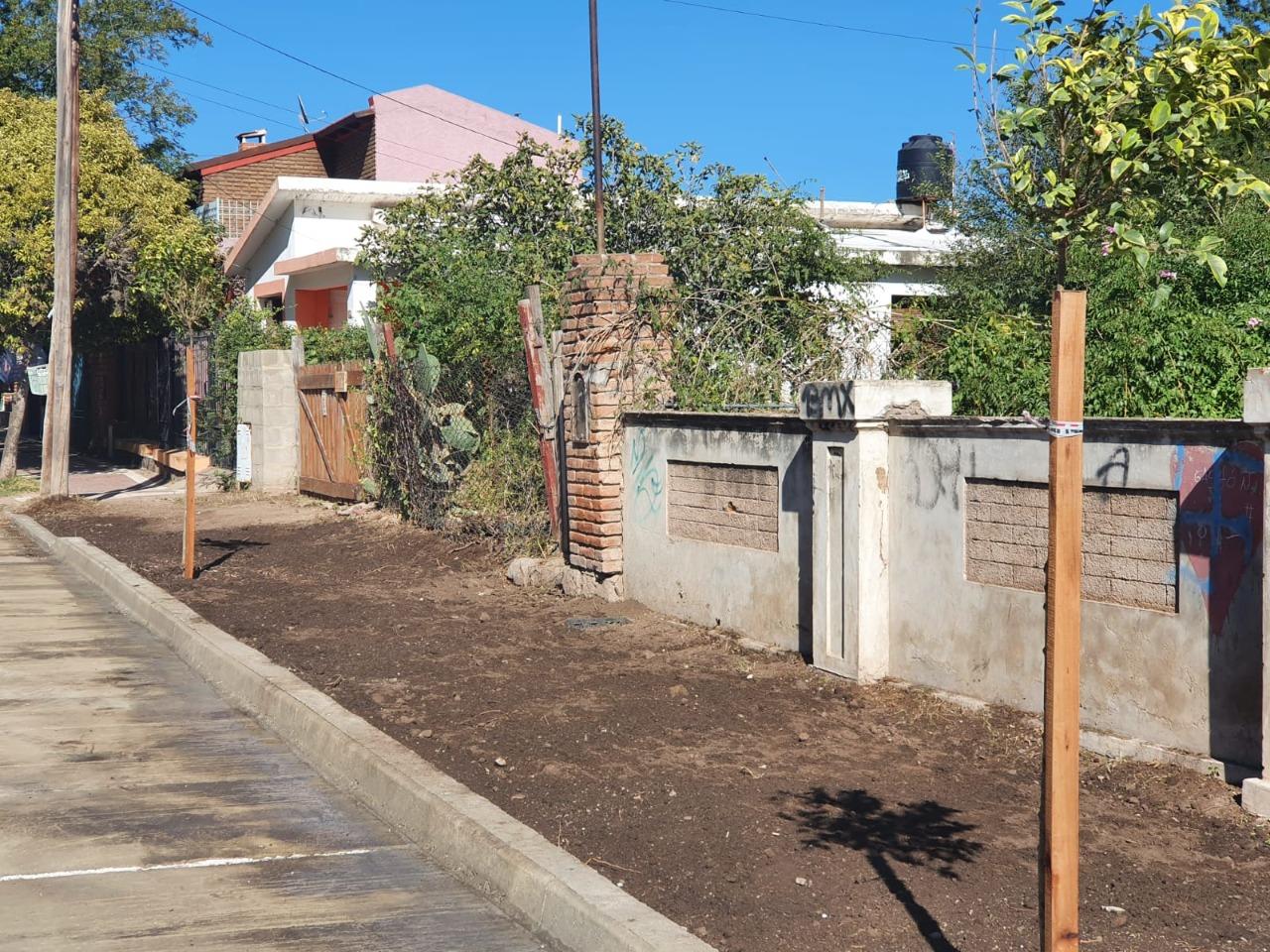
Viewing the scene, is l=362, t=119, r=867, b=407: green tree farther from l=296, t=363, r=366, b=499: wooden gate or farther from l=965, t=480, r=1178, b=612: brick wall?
l=965, t=480, r=1178, b=612: brick wall

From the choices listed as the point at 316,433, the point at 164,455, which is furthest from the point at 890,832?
the point at 164,455

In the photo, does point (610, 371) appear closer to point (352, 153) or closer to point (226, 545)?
point (226, 545)

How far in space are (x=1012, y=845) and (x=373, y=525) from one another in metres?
11.5

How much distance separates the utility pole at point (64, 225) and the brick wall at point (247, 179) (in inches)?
A: 591

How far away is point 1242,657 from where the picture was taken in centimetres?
584

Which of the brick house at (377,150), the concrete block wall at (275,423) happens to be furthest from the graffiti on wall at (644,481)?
the brick house at (377,150)

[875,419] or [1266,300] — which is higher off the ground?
[1266,300]

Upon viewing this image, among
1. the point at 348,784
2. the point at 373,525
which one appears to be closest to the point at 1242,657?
the point at 348,784

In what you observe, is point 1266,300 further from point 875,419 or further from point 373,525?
point 373,525

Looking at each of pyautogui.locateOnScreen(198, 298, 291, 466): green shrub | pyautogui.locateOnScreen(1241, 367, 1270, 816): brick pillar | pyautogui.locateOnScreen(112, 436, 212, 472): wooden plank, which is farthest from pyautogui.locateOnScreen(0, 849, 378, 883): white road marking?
pyautogui.locateOnScreen(112, 436, 212, 472): wooden plank

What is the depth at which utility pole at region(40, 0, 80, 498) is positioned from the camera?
21.1m

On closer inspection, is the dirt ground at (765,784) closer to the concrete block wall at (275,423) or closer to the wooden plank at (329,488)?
the wooden plank at (329,488)

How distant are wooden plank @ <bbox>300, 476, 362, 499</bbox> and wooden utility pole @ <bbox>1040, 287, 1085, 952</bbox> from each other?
14652 mm

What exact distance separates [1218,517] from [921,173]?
1959cm
